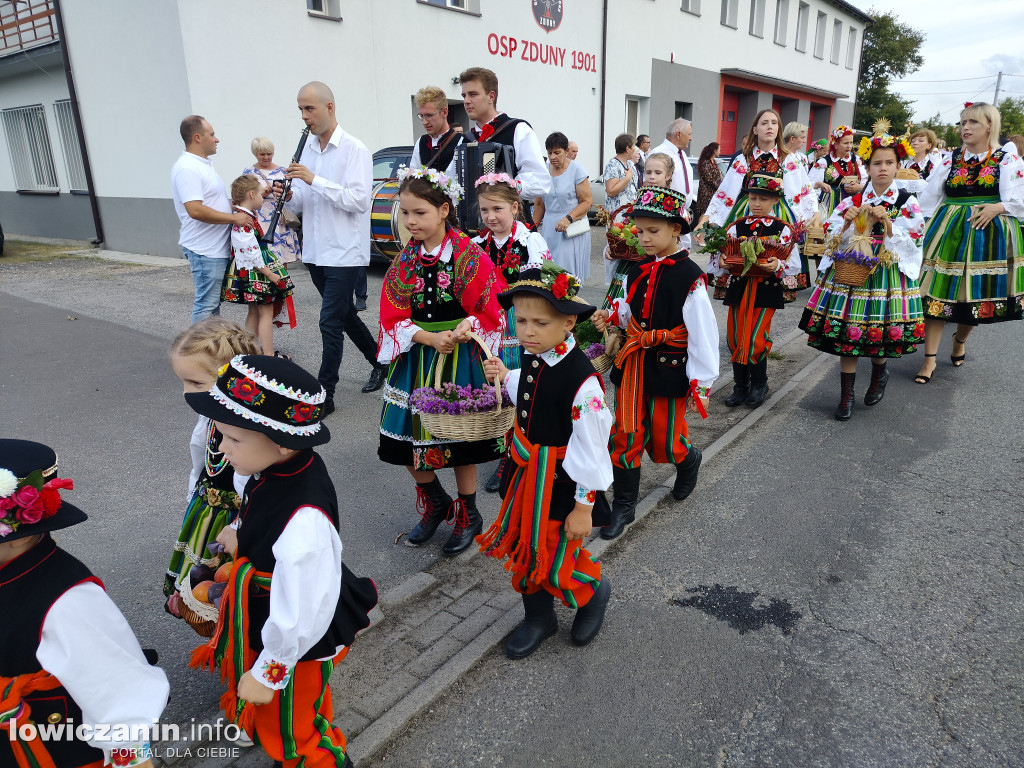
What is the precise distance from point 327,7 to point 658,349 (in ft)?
40.7

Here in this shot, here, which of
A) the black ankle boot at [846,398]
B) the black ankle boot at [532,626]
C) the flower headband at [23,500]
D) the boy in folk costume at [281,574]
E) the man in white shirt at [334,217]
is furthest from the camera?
the black ankle boot at [846,398]

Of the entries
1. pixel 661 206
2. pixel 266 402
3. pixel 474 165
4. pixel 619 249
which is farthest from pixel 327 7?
pixel 266 402

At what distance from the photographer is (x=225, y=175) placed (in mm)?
12109

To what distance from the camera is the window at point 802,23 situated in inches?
1169

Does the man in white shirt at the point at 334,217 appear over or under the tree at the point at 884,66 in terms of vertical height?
under

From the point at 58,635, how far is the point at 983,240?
7493mm

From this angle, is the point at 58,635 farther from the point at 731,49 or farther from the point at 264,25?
the point at 731,49

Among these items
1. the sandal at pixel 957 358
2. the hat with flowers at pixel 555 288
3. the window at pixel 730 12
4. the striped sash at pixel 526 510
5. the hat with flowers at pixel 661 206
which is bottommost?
the sandal at pixel 957 358

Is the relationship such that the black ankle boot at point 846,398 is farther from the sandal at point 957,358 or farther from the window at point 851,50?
the window at point 851,50

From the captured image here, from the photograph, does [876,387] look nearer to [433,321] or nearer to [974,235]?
[974,235]

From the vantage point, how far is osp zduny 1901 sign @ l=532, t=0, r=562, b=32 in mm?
17344

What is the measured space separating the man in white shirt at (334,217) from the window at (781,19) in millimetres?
28485

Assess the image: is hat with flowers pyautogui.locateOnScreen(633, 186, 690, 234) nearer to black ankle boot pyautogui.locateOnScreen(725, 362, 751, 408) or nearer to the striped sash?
the striped sash

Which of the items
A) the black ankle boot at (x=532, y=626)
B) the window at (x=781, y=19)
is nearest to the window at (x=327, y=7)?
the black ankle boot at (x=532, y=626)
